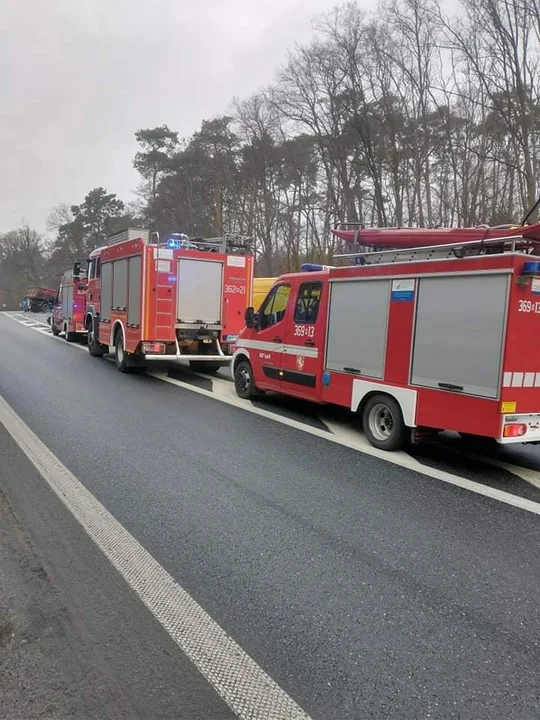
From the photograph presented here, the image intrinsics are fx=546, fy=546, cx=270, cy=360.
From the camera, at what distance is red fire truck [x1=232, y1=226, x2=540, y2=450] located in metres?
5.49

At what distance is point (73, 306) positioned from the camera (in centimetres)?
2034

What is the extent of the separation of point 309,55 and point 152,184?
23382 mm

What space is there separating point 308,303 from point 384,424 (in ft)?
7.40

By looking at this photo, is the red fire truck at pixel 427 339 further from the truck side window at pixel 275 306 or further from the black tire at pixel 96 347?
the black tire at pixel 96 347

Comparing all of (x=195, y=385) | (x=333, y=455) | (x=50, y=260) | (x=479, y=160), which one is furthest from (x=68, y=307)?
(x=50, y=260)

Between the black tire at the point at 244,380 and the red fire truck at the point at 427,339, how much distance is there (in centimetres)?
134

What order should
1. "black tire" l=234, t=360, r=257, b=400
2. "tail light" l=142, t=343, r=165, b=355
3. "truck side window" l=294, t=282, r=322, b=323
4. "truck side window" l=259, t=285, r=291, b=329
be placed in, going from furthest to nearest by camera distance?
"tail light" l=142, t=343, r=165, b=355 < "black tire" l=234, t=360, r=257, b=400 < "truck side window" l=259, t=285, r=291, b=329 < "truck side window" l=294, t=282, r=322, b=323

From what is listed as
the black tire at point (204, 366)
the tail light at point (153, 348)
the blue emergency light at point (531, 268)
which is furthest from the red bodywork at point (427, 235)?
the black tire at point (204, 366)

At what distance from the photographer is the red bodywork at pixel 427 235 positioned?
6.18 m

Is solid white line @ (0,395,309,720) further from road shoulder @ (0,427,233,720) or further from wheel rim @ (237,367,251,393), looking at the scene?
wheel rim @ (237,367,251,393)

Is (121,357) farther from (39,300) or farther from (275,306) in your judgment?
(39,300)

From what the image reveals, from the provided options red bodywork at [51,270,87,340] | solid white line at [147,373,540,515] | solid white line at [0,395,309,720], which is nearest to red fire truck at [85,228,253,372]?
solid white line at [147,373,540,515]

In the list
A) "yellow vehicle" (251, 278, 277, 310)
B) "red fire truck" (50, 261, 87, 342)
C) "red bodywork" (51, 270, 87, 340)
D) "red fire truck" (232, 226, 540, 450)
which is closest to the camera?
"red fire truck" (232, 226, 540, 450)

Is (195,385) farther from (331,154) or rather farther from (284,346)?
(331,154)
